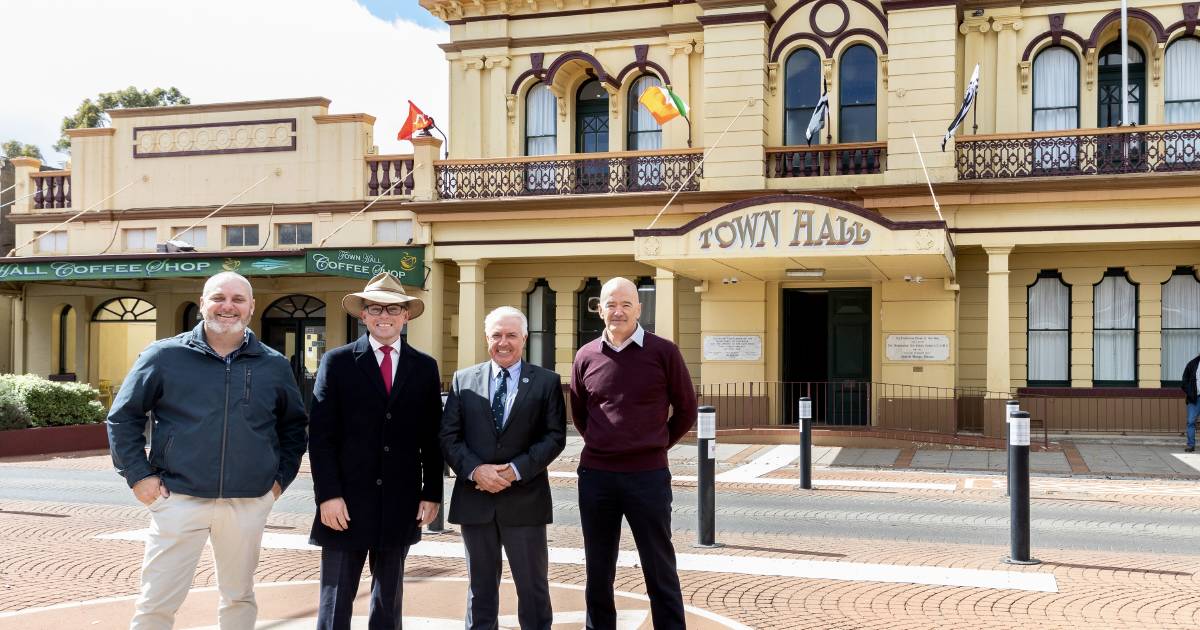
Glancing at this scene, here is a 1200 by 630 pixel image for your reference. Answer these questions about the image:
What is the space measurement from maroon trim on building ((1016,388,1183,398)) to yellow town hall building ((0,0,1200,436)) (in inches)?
2.4

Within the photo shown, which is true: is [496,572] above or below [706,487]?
above

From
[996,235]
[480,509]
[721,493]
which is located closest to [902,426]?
[996,235]

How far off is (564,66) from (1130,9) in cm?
1123

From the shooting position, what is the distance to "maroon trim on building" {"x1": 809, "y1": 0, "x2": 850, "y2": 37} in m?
22.4

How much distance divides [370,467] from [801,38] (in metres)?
18.9

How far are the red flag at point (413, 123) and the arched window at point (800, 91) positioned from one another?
7793 millimetres

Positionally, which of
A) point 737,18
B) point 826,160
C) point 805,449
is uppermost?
point 737,18

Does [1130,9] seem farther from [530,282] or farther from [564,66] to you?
[530,282]

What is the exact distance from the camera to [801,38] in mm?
22656

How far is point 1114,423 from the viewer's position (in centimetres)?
2145

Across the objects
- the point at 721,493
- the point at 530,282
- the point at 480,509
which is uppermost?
the point at 530,282

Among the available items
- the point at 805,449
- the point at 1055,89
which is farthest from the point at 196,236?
the point at 1055,89

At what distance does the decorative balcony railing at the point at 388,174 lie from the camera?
24844 millimetres

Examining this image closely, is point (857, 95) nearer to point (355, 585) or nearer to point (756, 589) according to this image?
point (756, 589)
